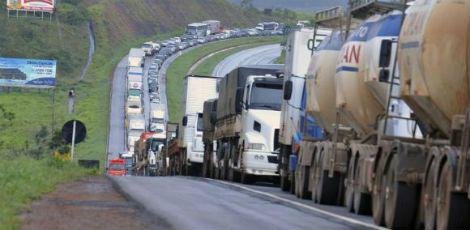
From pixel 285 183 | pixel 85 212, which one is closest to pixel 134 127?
pixel 285 183

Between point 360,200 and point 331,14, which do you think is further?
point 331,14

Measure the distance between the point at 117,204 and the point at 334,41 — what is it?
275 inches

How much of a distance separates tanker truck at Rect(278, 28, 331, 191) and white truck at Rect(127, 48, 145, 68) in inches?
3722

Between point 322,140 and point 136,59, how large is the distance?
104208mm

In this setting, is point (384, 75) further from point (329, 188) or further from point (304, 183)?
point (304, 183)

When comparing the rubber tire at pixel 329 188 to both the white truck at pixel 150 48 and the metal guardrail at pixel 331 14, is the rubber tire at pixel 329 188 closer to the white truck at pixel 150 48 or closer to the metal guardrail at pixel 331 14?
the metal guardrail at pixel 331 14

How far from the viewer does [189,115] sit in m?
57.2

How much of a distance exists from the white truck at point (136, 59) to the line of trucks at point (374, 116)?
89.5 metres

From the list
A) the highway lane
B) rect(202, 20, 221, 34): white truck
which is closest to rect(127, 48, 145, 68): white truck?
rect(202, 20, 221, 34): white truck

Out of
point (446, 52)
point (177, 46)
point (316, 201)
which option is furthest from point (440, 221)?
point (177, 46)

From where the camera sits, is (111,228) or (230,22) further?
(230,22)

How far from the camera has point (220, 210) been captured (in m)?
22.8

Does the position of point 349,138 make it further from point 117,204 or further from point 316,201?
point 117,204

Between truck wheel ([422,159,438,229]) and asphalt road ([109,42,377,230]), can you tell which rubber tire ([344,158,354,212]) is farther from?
Answer: truck wheel ([422,159,438,229])
